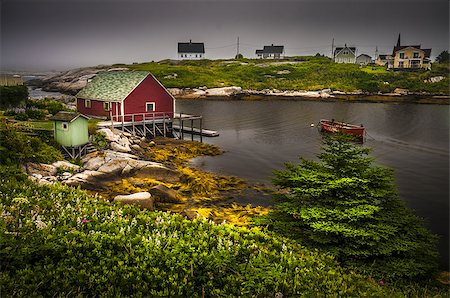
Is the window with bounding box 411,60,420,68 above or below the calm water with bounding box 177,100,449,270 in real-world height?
above

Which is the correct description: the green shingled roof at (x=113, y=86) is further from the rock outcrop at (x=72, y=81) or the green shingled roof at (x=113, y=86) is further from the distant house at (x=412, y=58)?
the distant house at (x=412, y=58)

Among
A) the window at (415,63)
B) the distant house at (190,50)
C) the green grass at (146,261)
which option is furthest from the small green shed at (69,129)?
the distant house at (190,50)

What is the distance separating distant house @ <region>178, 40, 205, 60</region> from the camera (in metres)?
150

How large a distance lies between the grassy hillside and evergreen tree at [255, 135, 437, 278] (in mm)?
82998

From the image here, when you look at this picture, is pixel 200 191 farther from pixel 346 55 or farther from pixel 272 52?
pixel 272 52

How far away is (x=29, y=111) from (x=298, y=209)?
1169 inches

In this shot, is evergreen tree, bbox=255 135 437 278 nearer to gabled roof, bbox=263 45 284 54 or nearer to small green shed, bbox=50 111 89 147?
small green shed, bbox=50 111 89 147

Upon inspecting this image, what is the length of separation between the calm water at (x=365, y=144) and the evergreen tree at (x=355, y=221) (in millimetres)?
4700

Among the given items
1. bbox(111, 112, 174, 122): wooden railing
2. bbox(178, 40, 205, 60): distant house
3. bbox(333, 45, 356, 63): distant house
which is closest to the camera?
bbox(111, 112, 174, 122): wooden railing

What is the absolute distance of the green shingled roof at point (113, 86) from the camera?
3725cm

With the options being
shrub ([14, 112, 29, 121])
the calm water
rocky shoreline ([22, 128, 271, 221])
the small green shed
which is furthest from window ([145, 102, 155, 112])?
the small green shed

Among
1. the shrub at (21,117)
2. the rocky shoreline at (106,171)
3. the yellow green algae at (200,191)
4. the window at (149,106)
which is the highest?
the window at (149,106)

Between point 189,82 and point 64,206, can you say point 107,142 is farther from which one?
point 189,82

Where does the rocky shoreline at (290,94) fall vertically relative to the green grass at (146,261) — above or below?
above
